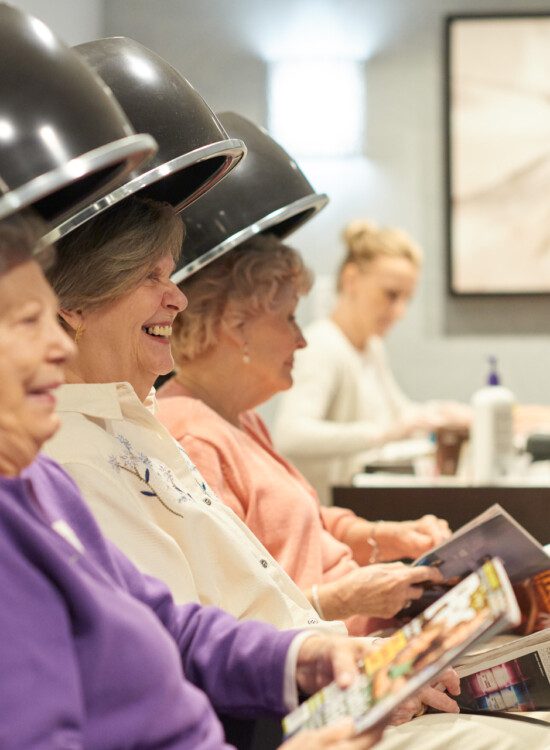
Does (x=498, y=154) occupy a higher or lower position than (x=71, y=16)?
lower

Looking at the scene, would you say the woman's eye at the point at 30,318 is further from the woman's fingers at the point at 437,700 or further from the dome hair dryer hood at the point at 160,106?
the woman's fingers at the point at 437,700

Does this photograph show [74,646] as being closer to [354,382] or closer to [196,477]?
[196,477]

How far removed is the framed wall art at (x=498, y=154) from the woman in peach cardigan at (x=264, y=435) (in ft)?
8.53

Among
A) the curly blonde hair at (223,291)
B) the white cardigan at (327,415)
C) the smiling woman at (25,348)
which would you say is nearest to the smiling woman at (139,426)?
the smiling woman at (25,348)

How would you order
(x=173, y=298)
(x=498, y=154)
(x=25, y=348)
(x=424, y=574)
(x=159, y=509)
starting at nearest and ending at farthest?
(x=25, y=348)
(x=159, y=509)
(x=173, y=298)
(x=424, y=574)
(x=498, y=154)

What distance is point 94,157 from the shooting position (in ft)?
3.00

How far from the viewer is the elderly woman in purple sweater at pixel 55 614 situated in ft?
2.74

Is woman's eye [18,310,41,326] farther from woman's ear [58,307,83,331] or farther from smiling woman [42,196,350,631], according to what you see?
woman's ear [58,307,83,331]

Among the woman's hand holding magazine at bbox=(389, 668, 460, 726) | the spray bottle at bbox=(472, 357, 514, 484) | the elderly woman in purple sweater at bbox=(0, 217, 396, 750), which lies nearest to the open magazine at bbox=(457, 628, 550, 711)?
the woman's hand holding magazine at bbox=(389, 668, 460, 726)

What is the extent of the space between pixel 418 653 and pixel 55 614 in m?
0.31

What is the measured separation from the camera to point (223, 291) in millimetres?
1970

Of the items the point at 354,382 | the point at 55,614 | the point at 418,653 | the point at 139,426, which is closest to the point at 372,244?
the point at 354,382

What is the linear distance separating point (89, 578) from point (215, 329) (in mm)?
1047

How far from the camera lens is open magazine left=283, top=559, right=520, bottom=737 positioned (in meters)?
0.90
